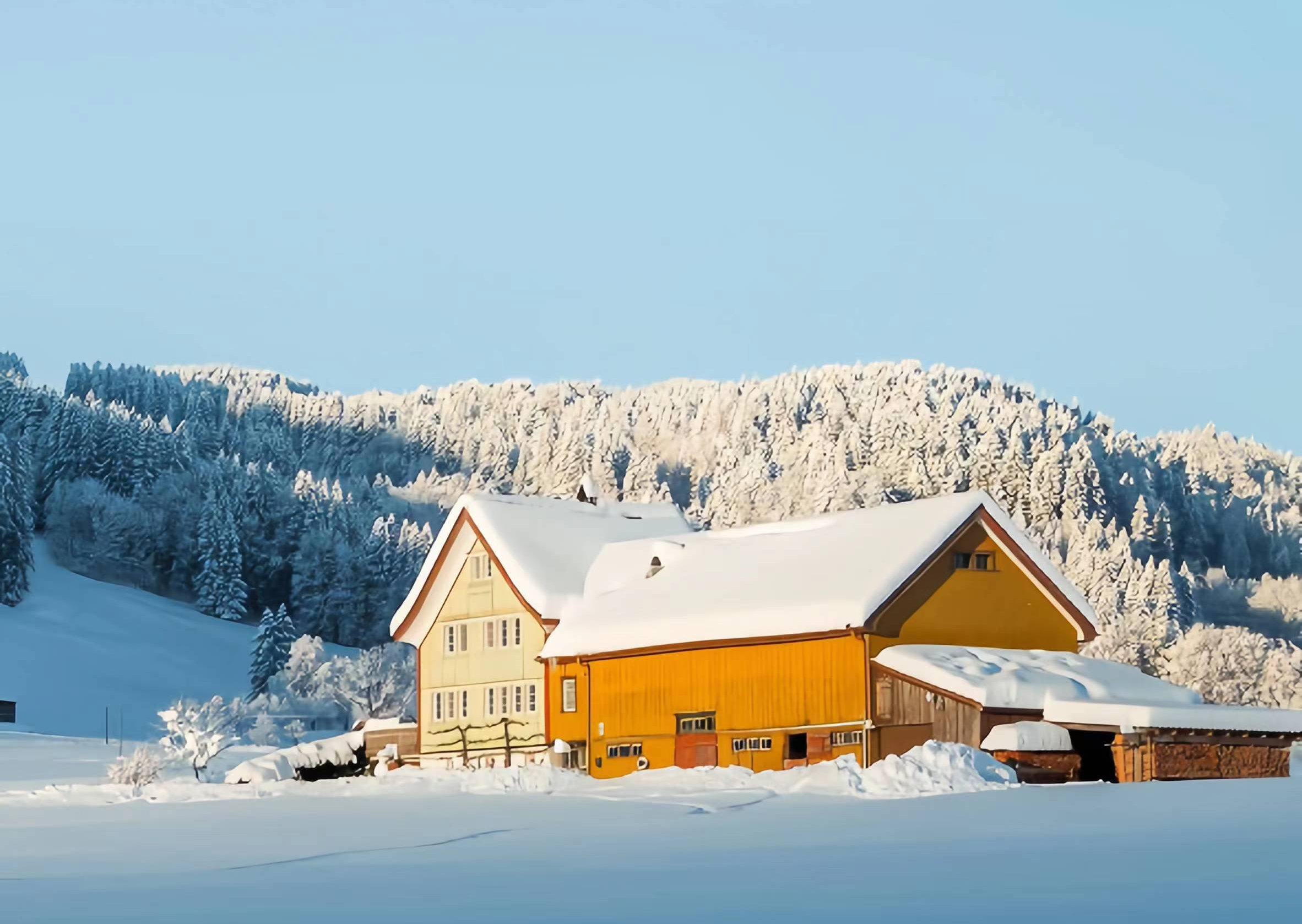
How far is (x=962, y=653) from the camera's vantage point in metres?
43.0

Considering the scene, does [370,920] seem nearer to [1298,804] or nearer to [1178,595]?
[1298,804]

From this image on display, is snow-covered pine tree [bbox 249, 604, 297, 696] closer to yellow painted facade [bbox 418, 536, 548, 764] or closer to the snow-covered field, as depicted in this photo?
yellow painted facade [bbox 418, 536, 548, 764]

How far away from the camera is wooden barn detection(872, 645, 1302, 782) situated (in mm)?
38875

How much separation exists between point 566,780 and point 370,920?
2249 cm

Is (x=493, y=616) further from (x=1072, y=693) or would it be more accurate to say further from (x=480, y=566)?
(x=1072, y=693)

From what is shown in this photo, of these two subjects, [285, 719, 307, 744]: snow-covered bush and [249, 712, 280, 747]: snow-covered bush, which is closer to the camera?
[249, 712, 280, 747]: snow-covered bush

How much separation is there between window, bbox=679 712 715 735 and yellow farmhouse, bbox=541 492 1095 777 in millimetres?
38

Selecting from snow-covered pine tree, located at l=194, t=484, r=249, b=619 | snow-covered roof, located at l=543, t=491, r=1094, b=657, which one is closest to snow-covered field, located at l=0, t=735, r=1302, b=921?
snow-covered roof, located at l=543, t=491, r=1094, b=657

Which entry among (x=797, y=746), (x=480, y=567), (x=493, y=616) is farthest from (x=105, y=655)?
(x=797, y=746)

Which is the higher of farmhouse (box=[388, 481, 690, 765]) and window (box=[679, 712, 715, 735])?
farmhouse (box=[388, 481, 690, 765])

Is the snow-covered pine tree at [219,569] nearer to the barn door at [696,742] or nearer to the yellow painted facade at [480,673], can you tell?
the yellow painted facade at [480,673]

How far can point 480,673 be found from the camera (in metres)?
53.2

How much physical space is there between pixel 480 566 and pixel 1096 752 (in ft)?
63.6

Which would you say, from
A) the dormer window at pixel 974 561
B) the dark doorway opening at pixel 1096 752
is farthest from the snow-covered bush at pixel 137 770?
the dark doorway opening at pixel 1096 752
